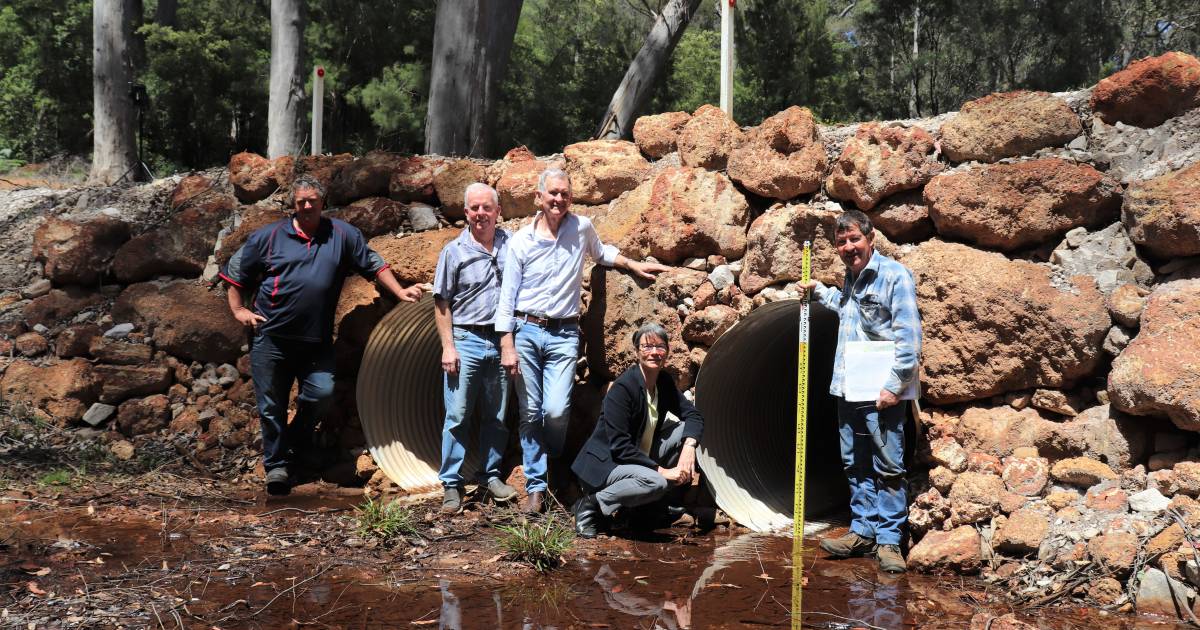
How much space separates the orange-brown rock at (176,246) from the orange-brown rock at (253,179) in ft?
0.48

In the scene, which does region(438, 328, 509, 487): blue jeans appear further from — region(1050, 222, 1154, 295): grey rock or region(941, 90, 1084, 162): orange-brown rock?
region(1050, 222, 1154, 295): grey rock

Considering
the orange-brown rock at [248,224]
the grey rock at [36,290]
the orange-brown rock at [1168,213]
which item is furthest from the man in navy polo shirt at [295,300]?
the orange-brown rock at [1168,213]

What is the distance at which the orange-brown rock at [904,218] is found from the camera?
6094mm

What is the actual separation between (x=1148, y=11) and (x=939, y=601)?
18026 millimetres

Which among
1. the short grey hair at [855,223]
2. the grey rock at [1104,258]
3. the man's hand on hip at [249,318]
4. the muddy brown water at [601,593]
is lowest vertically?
the muddy brown water at [601,593]

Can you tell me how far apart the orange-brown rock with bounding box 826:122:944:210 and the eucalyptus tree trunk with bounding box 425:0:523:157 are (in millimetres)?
5244

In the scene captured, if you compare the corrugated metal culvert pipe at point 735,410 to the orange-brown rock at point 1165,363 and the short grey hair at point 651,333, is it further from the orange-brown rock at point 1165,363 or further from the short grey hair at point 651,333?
the orange-brown rock at point 1165,363

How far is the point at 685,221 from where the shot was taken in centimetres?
666

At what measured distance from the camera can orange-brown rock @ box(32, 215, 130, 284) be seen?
8414mm

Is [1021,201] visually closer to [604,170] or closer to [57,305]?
[604,170]

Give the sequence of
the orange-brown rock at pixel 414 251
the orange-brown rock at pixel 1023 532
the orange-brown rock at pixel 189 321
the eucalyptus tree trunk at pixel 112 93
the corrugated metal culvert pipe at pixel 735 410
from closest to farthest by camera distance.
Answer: the orange-brown rock at pixel 1023 532 < the corrugated metal culvert pipe at pixel 735 410 < the orange-brown rock at pixel 414 251 < the orange-brown rock at pixel 189 321 < the eucalyptus tree trunk at pixel 112 93

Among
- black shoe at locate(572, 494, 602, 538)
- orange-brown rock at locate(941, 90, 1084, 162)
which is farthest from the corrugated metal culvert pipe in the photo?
orange-brown rock at locate(941, 90, 1084, 162)

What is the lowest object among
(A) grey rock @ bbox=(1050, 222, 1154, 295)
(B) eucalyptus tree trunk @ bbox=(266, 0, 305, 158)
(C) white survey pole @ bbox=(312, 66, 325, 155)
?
(A) grey rock @ bbox=(1050, 222, 1154, 295)

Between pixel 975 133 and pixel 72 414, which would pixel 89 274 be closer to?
pixel 72 414
